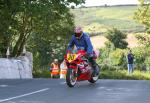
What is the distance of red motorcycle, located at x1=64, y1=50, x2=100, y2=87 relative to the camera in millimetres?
15930

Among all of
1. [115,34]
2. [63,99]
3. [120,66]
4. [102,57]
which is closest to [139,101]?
[63,99]

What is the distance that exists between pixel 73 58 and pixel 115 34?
2722 inches

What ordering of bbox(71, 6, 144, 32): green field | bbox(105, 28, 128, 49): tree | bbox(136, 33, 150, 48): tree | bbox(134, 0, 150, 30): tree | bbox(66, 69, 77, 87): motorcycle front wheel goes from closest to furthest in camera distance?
bbox(66, 69, 77, 87): motorcycle front wheel
bbox(134, 0, 150, 30): tree
bbox(136, 33, 150, 48): tree
bbox(105, 28, 128, 49): tree
bbox(71, 6, 144, 32): green field

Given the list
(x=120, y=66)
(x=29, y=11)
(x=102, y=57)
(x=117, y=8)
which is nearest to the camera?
(x=29, y=11)

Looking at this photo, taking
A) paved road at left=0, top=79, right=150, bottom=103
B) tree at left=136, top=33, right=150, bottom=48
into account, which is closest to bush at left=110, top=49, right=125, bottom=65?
tree at left=136, top=33, right=150, bottom=48

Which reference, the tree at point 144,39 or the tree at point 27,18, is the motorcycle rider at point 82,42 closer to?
the tree at point 27,18

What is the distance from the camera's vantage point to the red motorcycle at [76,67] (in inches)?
627

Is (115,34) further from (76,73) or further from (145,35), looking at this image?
(76,73)

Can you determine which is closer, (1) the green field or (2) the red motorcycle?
(2) the red motorcycle

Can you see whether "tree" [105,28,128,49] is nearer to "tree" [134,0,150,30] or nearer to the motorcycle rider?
"tree" [134,0,150,30]

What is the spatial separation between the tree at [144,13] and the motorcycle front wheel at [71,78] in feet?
123

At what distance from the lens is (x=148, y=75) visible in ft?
147

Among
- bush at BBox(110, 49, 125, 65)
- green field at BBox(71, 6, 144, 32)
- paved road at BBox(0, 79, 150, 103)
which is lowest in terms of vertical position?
paved road at BBox(0, 79, 150, 103)

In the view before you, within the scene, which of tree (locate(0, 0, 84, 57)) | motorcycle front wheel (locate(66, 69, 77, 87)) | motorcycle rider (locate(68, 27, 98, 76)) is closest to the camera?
motorcycle front wheel (locate(66, 69, 77, 87))
